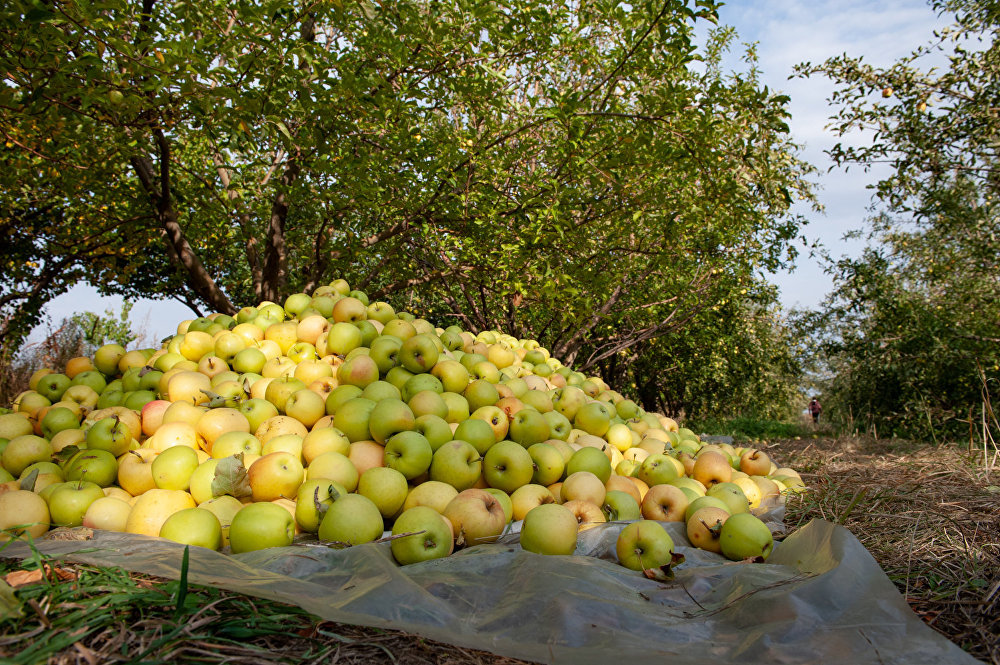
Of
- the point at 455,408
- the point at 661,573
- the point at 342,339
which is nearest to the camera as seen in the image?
the point at 661,573

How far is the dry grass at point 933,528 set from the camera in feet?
5.96

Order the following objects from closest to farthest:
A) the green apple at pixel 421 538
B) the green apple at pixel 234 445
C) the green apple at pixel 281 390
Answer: the green apple at pixel 421 538 < the green apple at pixel 234 445 < the green apple at pixel 281 390

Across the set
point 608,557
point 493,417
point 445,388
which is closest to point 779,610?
point 608,557

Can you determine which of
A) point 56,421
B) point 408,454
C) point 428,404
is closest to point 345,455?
point 408,454

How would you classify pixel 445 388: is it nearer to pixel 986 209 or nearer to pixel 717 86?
pixel 717 86

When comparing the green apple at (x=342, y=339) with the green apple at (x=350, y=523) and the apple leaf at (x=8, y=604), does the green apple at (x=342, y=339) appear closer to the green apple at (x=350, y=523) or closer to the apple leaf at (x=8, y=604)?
the green apple at (x=350, y=523)

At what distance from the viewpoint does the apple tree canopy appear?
3.60 meters

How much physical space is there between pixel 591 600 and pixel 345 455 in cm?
159

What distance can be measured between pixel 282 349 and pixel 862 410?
1106 cm

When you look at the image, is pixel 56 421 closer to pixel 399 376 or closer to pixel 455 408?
pixel 399 376

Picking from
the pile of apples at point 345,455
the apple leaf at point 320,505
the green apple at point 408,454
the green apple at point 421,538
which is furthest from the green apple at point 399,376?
the green apple at point 421,538

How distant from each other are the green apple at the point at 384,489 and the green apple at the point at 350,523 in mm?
126

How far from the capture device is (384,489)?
2455 mm

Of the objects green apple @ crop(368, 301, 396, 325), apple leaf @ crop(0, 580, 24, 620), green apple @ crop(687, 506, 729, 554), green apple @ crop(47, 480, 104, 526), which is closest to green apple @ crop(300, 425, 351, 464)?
green apple @ crop(47, 480, 104, 526)
